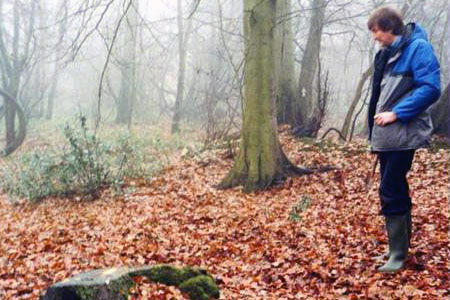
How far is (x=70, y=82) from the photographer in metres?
39.6

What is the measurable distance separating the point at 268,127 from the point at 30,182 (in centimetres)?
542

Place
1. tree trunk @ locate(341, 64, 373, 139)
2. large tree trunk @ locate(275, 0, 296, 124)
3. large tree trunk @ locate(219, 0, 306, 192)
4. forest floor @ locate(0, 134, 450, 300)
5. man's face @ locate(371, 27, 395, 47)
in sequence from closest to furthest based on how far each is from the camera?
man's face @ locate(371, 27, 395, 47), forest floor @ locate(0, 134, 450, 300), large tree trunk @ locate(219, 0, 306, 192), tree trunk @ locate(341, 64, 373, 139), large tree trunk @ locate(275, 0, 296, 124)

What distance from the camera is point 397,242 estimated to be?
4043mm

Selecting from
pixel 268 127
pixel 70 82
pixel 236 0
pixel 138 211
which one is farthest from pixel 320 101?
pixel 70 82

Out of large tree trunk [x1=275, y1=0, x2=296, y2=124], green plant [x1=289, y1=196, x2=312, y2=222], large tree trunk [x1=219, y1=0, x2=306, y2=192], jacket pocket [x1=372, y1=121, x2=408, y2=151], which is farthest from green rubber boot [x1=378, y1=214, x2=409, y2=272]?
large tree trunk [x1=275, y1=0, x2=296, y2=124]

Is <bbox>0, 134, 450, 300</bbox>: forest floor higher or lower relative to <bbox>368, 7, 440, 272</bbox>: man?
lower

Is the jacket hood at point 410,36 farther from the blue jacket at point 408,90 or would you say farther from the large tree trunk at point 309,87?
the large tree trunk at point 309,87

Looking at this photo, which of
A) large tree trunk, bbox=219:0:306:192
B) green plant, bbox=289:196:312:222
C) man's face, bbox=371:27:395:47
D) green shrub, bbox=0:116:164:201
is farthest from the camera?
green shrub, bbox=0:116:164:201

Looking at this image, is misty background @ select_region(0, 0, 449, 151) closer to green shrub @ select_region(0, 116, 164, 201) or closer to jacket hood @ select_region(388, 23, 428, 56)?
green shrub @ select_region(0, 116, 164, 201)

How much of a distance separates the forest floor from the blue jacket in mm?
1252

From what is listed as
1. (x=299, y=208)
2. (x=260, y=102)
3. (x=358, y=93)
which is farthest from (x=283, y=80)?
(x=299, y=208)

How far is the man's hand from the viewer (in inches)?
145

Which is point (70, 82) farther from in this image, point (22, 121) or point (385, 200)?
point (385, 200)

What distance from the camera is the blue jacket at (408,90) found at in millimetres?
3579
